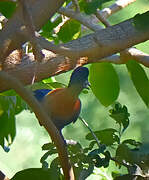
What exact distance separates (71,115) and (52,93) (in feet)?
0.23

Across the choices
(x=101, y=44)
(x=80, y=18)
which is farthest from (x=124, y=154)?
(x=80, y=18)

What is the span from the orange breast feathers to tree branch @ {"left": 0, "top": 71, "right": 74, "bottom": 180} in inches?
Answer: 12.8

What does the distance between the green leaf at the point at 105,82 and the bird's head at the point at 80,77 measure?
0.09 m

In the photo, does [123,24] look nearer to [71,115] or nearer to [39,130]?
[71,115]

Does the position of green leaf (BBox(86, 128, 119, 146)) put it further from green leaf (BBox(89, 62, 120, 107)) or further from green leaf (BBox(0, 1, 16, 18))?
green leaf (BBox(0, 1, 16, 18))

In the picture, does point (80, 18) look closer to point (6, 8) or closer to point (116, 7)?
point (6, 8)

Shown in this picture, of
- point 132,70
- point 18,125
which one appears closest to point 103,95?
point 132,70

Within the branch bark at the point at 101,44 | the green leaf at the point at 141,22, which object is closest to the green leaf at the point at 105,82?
the branch bark at the point at 101,44

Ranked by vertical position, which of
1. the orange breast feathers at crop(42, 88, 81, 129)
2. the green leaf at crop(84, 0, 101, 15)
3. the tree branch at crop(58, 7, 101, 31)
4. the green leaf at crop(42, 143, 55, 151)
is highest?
the green leaf at crop(84, 0, 101, 15)

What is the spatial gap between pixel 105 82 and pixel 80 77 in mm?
168

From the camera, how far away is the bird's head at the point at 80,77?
0.92m

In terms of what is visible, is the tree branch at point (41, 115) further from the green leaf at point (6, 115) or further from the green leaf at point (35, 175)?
the green leaf at point (6, 115)

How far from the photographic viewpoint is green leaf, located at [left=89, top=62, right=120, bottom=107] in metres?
0.78

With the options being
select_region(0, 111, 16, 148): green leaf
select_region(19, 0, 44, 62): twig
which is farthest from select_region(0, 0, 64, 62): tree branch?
select_region(0, 111, 16, 148): green leaf
